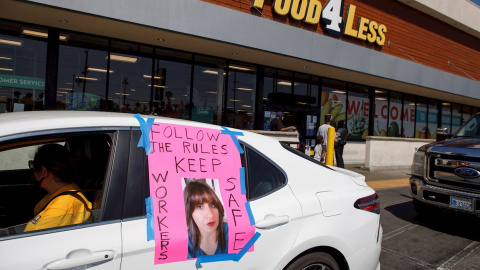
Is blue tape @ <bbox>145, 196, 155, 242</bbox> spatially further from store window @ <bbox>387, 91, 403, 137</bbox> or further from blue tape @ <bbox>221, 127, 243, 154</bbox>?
store window @ <bbox>387, 91, 403, 137</bbox>

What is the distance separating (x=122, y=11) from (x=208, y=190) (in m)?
6.99

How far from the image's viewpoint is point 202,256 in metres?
2.01

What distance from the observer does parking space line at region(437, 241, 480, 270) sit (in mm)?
4031

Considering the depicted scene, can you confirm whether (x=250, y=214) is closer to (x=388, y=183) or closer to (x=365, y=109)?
(x=388, y=183)

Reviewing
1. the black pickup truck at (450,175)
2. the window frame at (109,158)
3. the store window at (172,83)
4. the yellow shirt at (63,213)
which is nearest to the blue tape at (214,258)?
the window frame at (109,158)

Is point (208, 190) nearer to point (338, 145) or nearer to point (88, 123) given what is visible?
point (88, 123)

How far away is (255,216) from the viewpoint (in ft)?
7.31

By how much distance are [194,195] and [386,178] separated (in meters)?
10.7

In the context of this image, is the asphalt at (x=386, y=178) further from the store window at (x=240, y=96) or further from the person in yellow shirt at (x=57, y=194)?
the person in yellow shirt at (x=57, y=194)

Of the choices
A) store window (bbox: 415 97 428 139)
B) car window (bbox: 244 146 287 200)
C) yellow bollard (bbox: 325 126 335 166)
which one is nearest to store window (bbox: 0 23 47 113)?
yellow bollard (bbox: 325 126 335 166)

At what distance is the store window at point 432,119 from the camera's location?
19.9 meters

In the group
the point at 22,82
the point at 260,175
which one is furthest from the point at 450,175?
the point at 22,82

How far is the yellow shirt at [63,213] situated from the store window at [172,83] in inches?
347

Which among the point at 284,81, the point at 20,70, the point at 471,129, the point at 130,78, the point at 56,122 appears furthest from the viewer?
the point at 284,81
